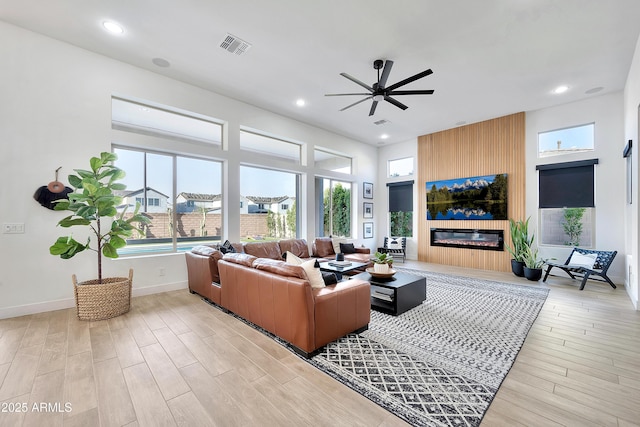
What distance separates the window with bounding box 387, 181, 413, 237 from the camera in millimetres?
8180

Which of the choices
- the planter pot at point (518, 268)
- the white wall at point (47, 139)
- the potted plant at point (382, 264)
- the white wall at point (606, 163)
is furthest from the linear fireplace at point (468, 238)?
the white wall at point (47, 139)

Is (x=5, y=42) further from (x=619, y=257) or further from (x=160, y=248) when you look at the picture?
(x=619, y=257)

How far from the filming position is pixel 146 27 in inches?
131

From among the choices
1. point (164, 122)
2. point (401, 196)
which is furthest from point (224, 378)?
point (401, 196)

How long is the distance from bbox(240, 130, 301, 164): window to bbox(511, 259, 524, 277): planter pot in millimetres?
5507

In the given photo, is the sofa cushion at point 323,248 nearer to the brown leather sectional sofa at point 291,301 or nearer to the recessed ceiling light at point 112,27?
the brown leather sectional sofa at point 291,301

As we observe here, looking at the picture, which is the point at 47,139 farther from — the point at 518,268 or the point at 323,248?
the point at 518,268

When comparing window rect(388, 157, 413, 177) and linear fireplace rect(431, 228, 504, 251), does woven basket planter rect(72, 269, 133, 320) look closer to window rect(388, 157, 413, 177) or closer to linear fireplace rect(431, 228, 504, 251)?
linear fireplace rect(431, 228, 504, 251)

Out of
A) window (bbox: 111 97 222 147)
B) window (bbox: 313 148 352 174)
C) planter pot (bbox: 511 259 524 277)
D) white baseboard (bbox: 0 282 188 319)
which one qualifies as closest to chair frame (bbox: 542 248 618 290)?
planter pot (bbox: 511 259 524 277)

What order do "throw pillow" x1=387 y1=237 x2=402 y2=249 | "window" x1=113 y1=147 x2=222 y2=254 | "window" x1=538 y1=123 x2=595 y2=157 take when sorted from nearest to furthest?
"window" x1=113 y1=147 x2=222 y2=254 → "window" x1=538 y1=123 x2=595 y2=157 → "throw pillow" x1=387 y1=237 x2=402 y2=249

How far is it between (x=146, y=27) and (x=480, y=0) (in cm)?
395

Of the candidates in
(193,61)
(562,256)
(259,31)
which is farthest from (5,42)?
(562,256)

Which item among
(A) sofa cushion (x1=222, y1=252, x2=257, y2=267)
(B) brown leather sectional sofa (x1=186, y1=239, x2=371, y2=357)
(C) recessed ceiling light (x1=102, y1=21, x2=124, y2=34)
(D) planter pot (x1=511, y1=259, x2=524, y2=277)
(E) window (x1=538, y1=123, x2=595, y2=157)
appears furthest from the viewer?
(D) planter pot (x1=511, y1=259, x2=524, y2=277)

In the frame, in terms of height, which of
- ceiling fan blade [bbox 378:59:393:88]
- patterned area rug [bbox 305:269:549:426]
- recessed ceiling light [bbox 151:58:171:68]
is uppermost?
recessed ceiling light [bbox 151:58:171:68]
